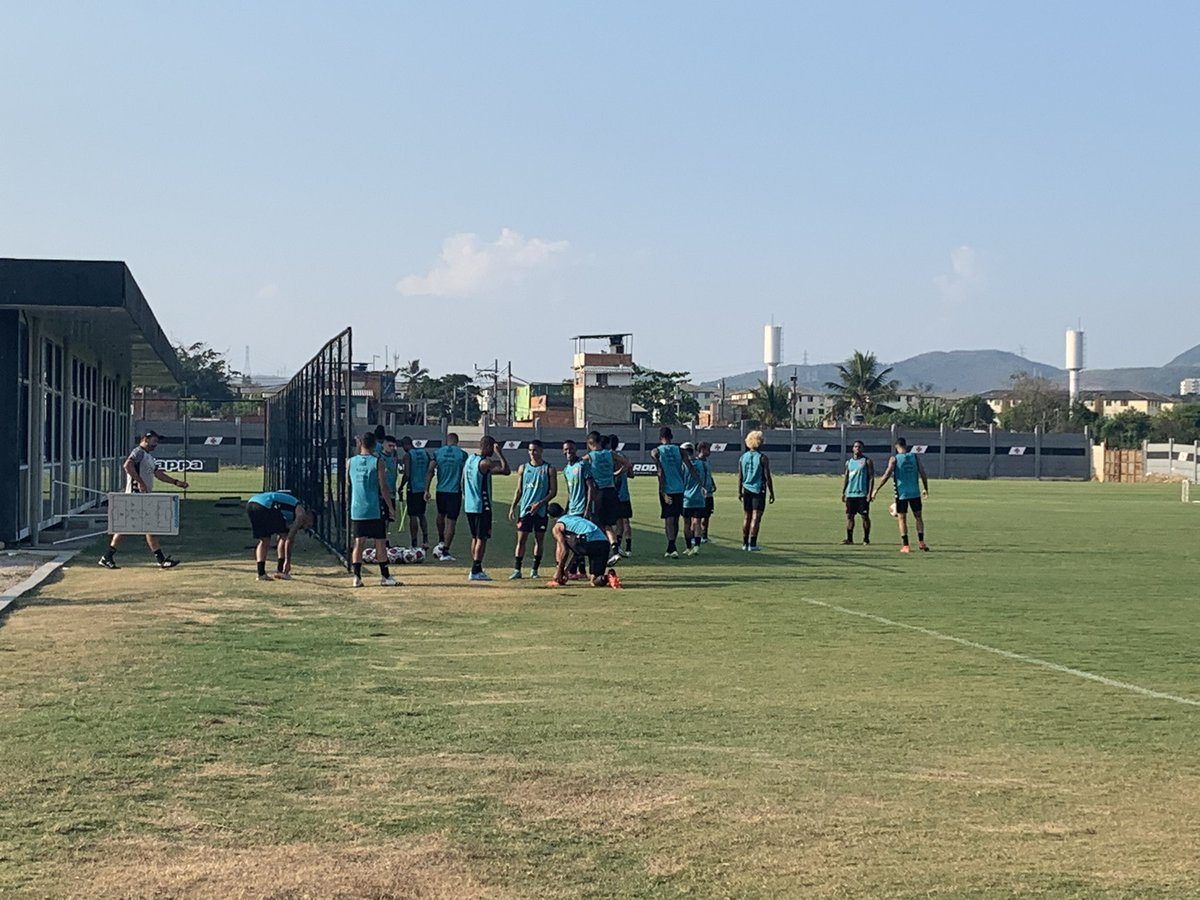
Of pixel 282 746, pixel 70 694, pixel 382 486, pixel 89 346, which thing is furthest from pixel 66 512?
pixel 282 746

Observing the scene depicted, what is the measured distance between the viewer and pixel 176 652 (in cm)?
1137

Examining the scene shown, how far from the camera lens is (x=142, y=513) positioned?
18484 millimetres

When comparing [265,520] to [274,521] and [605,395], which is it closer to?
[274,521]

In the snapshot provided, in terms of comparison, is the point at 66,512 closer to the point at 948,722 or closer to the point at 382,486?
the point at 382,486

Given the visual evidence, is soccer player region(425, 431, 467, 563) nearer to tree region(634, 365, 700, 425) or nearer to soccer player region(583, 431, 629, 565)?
soccer player region(583, 431, 629, 565)

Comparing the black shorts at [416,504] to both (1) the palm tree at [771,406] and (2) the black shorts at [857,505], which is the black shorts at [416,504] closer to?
(2) the black shorts at [857,505]

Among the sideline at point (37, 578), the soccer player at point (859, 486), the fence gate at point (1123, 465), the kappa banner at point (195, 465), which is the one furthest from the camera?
the fence gate at point (1123, 465)

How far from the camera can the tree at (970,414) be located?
120262 millimetres

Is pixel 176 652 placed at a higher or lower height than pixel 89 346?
lower

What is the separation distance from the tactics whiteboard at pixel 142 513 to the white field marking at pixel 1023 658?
7790 millimetres

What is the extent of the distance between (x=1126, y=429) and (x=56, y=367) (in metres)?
99.7

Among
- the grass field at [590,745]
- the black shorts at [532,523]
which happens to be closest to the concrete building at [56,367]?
the grass field at [590,745]

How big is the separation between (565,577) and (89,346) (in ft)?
54.3

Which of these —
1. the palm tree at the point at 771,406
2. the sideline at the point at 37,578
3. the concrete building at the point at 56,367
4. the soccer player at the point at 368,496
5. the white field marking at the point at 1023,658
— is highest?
the palm tree at the point at 771,406
